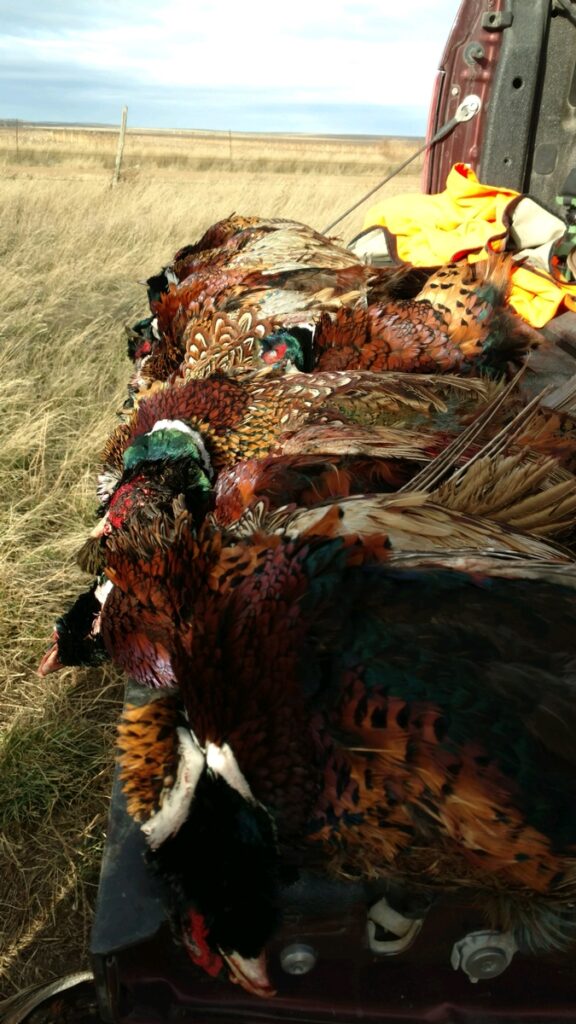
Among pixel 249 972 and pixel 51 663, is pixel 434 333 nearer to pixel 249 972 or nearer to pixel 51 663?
pixel 51 663

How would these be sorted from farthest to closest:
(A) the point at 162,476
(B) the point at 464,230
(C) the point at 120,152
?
(C) the point at 120,152
(B) the point at 464,230
(A) the point at 162,476

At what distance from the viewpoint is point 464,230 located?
5.00 m

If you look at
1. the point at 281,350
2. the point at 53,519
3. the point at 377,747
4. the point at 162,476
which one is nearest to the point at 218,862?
the point at 377,747

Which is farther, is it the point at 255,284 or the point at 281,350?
the point at 255,284

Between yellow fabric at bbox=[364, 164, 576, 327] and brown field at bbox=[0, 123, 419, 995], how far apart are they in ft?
7.19

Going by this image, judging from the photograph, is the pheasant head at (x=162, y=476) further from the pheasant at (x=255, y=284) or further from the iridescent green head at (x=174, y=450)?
the pheasant at (x=255, y=284)

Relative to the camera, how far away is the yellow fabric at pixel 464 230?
468 centimetres

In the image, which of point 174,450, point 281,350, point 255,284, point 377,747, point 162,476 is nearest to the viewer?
point 377,747

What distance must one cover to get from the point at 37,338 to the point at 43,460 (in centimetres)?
241

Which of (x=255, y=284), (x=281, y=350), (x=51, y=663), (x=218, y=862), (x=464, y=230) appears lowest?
(x=51, y=663)

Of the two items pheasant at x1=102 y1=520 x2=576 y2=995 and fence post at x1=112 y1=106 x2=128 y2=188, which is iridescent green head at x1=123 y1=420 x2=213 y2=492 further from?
fence post at x1=112 y1=106 x2=128 y2=188

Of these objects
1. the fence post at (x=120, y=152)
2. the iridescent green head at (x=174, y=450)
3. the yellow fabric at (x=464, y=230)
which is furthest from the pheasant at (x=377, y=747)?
the fence post at (x=120, y=152)

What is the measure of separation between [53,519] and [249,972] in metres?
3.29

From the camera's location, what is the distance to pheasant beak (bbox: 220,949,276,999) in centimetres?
157
